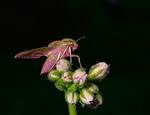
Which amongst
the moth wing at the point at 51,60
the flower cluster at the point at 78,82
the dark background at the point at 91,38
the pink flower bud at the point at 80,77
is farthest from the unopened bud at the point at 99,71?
the dark background at the point at 91,38

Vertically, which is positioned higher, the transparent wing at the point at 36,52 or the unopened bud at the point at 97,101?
the transparent wing at the point at 36,52

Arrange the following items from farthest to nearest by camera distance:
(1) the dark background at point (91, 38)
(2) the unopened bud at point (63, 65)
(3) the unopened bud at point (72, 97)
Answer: (1) the dark background at point (91, 38) → (2) the unopened bud at point (63, 65) → (3) the unopened bud at point (72, 97)

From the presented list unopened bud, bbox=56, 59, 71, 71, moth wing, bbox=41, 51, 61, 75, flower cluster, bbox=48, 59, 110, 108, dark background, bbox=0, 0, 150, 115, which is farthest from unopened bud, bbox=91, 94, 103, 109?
dark background, bbox=0, 0, 150, 115

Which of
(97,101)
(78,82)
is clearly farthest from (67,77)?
(97,101)

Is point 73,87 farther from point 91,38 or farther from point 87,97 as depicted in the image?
point 91,38

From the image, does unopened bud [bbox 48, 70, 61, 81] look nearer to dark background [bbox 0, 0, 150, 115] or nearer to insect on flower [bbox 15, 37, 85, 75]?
insect on flower [bbox 15, 37, 85, 75]

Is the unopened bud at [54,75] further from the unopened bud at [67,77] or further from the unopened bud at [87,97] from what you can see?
the unopened bud at [87,97]

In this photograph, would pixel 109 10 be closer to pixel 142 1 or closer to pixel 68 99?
pixel 142 1

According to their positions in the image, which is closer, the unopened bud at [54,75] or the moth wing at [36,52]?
the moth wing at [36,52]

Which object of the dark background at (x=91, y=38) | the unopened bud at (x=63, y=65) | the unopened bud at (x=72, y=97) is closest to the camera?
the unopened bud at (x=72, y=97)
